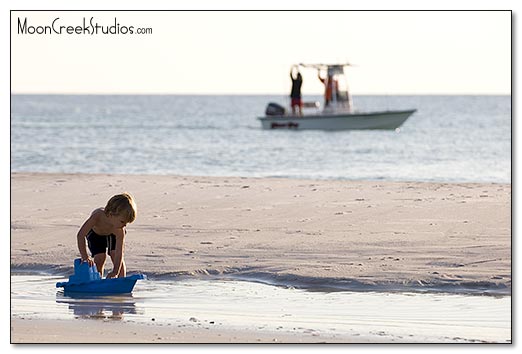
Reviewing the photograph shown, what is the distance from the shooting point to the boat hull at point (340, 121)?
121 ft

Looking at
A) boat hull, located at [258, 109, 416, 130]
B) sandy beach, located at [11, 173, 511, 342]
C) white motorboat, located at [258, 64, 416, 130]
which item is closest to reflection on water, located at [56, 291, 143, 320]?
sandy beach, located at [11, 173, 511, 342]

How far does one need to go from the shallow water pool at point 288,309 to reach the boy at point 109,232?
312mm

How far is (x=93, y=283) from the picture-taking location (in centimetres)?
899

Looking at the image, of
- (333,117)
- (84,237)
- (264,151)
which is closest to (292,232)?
(84,237)

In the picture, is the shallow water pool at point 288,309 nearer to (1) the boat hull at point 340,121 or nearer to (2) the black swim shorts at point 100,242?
(2) the black swim shorts at point 100,242

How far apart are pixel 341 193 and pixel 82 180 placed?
3.86m

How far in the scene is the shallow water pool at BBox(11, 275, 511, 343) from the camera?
793cm

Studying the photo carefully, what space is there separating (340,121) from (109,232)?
2801cm

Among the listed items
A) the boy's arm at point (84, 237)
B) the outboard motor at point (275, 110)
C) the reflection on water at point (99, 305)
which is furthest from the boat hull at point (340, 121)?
the reflection on water at point (99, 305)

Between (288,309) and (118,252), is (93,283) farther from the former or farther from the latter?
(288,309)
